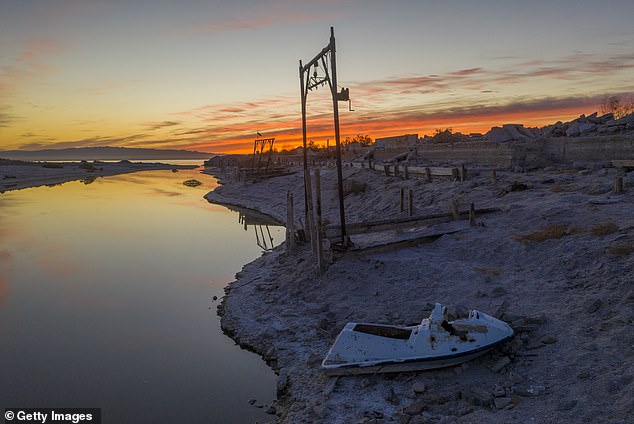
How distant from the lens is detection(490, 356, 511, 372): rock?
22.3 feet

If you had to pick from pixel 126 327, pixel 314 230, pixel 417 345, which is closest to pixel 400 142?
pixel 314 230

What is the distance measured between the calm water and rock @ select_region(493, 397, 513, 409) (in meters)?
3.69

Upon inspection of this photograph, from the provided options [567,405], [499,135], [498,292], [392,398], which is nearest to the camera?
[567,405]

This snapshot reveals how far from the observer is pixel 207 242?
23141mm

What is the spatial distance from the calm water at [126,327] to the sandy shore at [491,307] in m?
0.89

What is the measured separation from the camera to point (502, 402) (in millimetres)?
5996

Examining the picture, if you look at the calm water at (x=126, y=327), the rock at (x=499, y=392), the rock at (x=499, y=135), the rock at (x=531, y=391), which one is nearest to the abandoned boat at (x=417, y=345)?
the rock at (x=499, y=392)

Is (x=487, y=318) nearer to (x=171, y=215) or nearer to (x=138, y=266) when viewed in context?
(x=138, y=266)

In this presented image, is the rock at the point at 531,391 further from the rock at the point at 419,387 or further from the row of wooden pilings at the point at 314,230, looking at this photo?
the row of wooden pilings at the point at 314,230

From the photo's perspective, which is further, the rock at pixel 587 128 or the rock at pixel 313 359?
the rock at pixel 587 128

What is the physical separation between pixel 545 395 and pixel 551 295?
129 inches

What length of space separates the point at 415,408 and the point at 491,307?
3307 mm

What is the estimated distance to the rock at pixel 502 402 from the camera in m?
5.95

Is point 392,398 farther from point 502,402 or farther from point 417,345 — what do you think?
point 502,402
